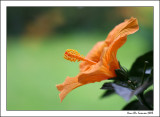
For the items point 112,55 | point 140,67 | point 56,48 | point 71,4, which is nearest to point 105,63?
point 112,55

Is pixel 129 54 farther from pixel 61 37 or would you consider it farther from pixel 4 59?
pixel 4 59

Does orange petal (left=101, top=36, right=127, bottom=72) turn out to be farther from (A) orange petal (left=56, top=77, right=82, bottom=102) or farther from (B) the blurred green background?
(B) the blurred green background

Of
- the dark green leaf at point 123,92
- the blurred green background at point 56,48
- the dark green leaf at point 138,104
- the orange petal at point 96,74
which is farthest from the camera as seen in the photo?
the blurred green background at point 56,48

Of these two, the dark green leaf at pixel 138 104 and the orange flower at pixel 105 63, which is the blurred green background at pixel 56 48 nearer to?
the dark green leaf at pixel 138 104

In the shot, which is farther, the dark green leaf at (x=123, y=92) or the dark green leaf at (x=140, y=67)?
the dark green leaf at (x=140, y=67)

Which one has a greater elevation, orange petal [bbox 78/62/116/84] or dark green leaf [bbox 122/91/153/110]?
orange petal [bbox 78/62/116/84]

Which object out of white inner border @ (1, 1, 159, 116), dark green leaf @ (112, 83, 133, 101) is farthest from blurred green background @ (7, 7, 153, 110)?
dark green leaf @ (112, 83, 133, 101)

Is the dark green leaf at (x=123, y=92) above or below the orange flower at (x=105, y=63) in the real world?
below

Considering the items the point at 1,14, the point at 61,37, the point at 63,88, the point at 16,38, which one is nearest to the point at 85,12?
the point at 61,37

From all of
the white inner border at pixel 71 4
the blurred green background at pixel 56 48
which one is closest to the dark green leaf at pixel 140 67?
the white inner border at pixel 71 4
